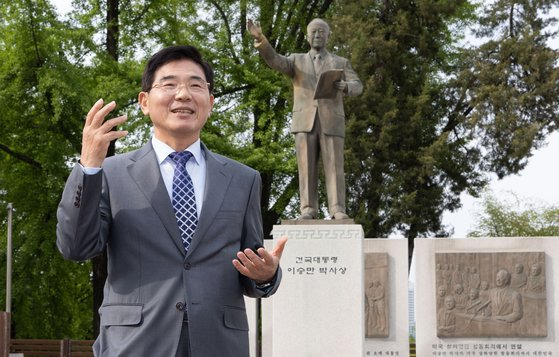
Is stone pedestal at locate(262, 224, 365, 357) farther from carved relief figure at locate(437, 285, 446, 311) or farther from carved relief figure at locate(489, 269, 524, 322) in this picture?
carved relief figure at locate(489, 269, 524, 322)

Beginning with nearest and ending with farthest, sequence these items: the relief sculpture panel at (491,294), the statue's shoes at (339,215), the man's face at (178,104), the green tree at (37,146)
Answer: the man's face at (178,104) < the statue's shoes at (339,215) < the relief sculpture panel at (491,294) < the green tree at (37,146)

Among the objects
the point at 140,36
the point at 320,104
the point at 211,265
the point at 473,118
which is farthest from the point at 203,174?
the point at 473,118

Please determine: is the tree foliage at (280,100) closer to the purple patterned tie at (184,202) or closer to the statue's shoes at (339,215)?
the statue's shoes at (339,215)

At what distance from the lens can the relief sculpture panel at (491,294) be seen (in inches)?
603

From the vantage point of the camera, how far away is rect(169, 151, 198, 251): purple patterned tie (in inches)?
130

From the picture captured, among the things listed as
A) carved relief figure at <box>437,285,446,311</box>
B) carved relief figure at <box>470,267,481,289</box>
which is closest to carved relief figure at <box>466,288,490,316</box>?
carved relief figure at <box>470,267,481,289</box>

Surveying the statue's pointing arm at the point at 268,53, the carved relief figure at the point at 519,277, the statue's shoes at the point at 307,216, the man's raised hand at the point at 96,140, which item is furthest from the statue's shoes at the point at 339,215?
the man's raised hand at the point at 96,140

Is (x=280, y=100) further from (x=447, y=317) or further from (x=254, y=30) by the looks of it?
(x=254, y=30)

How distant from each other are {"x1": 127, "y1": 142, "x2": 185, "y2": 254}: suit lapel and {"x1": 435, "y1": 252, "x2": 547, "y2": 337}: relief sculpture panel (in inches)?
494

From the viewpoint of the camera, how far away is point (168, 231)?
3.25 metres

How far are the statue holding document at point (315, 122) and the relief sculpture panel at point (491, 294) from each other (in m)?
3.91

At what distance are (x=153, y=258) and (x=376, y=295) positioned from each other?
12.3 meters

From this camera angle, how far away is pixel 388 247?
1544 centimetres

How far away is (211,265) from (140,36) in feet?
74.2
